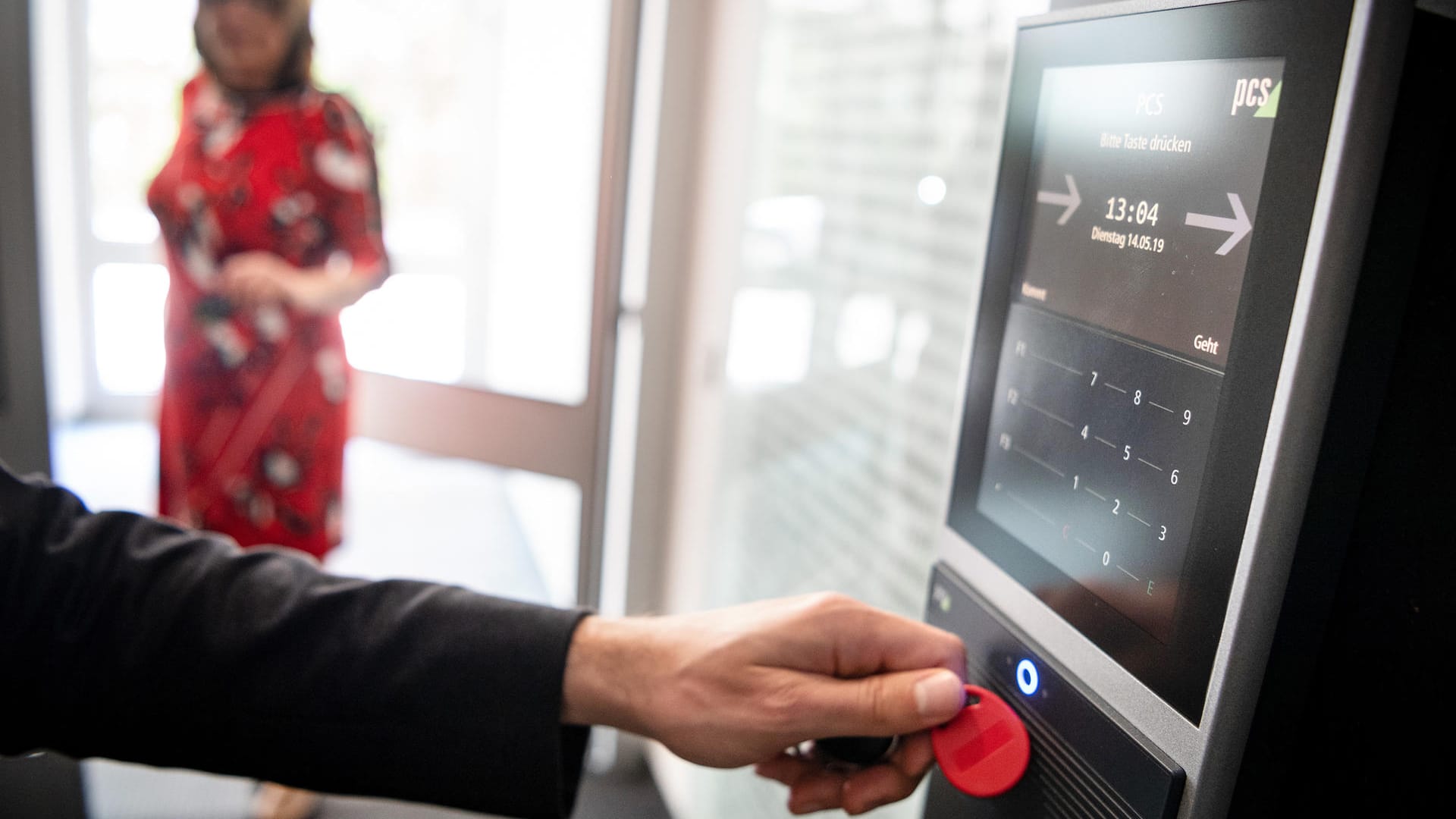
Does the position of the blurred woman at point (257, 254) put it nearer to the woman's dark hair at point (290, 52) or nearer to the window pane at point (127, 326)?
the woman's dark hair at point (290, 52)

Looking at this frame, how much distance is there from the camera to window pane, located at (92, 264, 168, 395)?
155 inches

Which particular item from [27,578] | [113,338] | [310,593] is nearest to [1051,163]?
[310,593]

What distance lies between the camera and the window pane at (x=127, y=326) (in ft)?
12.9

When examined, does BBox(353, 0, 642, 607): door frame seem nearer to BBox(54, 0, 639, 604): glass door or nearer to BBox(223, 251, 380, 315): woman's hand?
BBox(54, 0, 639, 604): glass door

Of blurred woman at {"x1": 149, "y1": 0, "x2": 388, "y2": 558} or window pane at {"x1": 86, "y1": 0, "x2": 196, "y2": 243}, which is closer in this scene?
blurred woman at {"x1": 149, "y1": 0, "x2": 388, "y2": 558}

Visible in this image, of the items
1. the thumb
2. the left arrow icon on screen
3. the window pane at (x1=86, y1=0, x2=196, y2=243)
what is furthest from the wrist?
the window pane at (x1=86, y1=0, x2=196, y2=243)

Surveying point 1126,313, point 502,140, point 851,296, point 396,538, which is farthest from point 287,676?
point 396,538

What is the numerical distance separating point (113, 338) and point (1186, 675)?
442cm

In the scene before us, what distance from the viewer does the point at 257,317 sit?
5.77 ft

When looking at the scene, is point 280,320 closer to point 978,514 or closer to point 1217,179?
point 978,514

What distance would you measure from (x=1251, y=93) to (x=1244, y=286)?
0.08 metres

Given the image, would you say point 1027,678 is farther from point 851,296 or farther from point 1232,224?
point 851,296

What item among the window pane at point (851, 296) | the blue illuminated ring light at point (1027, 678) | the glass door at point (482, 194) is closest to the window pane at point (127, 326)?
the glass door at point (482, 194)

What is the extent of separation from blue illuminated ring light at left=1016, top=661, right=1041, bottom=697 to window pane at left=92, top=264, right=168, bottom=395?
13.2ft
